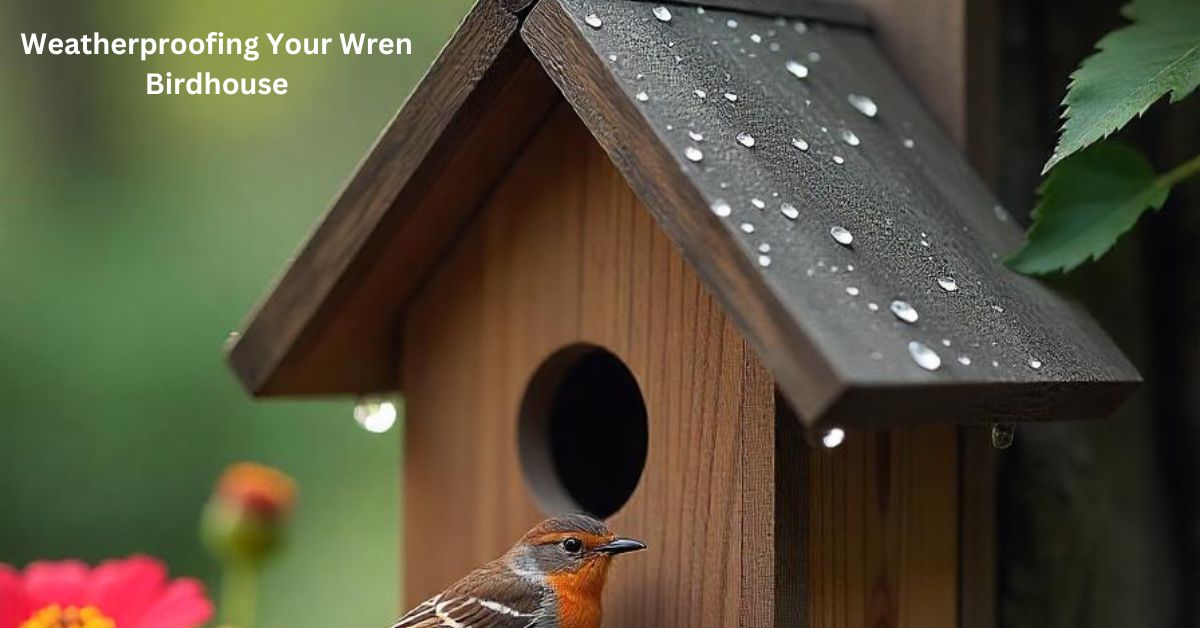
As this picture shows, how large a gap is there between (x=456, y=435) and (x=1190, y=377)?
3.86 feet

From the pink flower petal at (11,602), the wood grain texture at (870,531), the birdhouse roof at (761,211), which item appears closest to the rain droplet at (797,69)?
the birdhouse roof at (761,211)

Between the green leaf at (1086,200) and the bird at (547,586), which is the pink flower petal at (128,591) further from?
the green leaf at (1086,200)

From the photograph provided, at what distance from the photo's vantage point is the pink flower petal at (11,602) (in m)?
1.87

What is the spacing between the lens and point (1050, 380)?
1.92m

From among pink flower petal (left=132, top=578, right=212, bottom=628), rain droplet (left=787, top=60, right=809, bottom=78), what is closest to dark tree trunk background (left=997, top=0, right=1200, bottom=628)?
rain droplet (left=787, top=60, right=809, bottom=78)

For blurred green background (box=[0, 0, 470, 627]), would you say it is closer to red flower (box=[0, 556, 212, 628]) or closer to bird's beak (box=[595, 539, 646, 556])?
bird's beak (box=[595, 539, 646, 556])

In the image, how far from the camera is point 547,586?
2.17m

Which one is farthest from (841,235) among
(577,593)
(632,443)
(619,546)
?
(632,443)

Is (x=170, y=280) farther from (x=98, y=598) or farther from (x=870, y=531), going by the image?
(x=870, y=531)

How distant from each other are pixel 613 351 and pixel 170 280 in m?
3.17

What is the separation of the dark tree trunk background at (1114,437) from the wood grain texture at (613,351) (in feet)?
2.29

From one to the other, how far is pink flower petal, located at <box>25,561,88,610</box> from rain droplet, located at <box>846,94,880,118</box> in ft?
3.96

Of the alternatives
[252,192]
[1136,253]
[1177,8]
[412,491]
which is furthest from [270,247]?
[1177,8]

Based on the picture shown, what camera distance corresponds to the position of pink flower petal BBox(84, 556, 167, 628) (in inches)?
73.9
